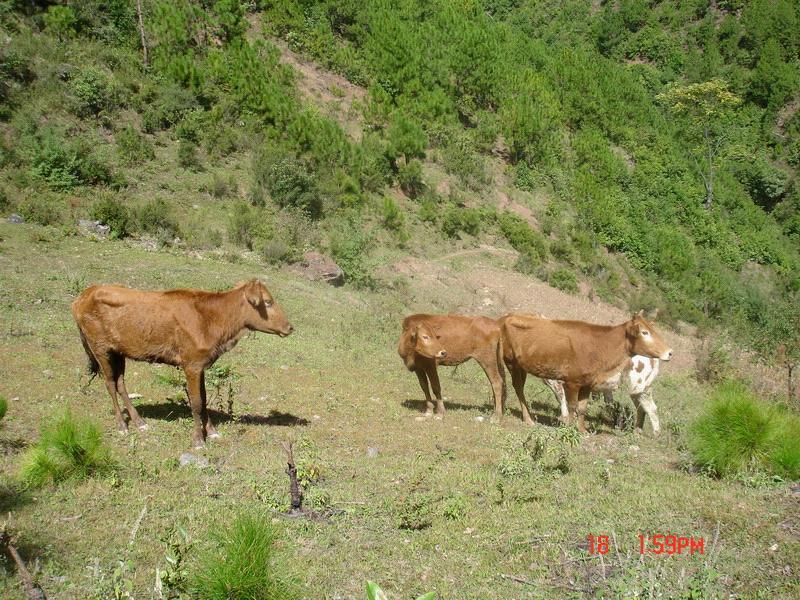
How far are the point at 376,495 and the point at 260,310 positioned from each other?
123 inches

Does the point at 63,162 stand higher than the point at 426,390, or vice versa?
the point at 63,162

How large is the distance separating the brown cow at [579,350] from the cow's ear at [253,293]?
4.61 metres

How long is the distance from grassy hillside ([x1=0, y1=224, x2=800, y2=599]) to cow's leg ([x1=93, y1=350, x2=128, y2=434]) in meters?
0.20

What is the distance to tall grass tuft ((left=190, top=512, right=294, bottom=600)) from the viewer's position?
170 inches

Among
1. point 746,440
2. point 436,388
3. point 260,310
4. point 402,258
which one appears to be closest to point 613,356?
point 436,388

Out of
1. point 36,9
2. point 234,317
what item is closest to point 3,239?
point 234,317

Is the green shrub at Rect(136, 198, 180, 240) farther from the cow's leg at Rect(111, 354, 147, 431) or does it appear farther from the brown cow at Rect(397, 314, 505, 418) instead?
the cow's leg at Rect(111, 354, 147, 431)

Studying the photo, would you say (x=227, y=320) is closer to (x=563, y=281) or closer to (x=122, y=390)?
(x=122, y=390)

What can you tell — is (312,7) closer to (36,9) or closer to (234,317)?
(36,9)

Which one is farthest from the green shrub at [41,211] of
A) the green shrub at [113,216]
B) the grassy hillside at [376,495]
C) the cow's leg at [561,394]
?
the cow's leg at [561,394]

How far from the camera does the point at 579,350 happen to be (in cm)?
1113

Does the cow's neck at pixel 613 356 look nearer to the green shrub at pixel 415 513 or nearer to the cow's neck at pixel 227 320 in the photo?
the green shrub at pixel 415 513

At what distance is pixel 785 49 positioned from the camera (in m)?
58.7

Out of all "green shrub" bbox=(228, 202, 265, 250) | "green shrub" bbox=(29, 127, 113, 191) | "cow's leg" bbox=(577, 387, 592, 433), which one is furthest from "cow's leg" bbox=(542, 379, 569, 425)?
"green shrub" bbox=(29, 127, 113, 191)
